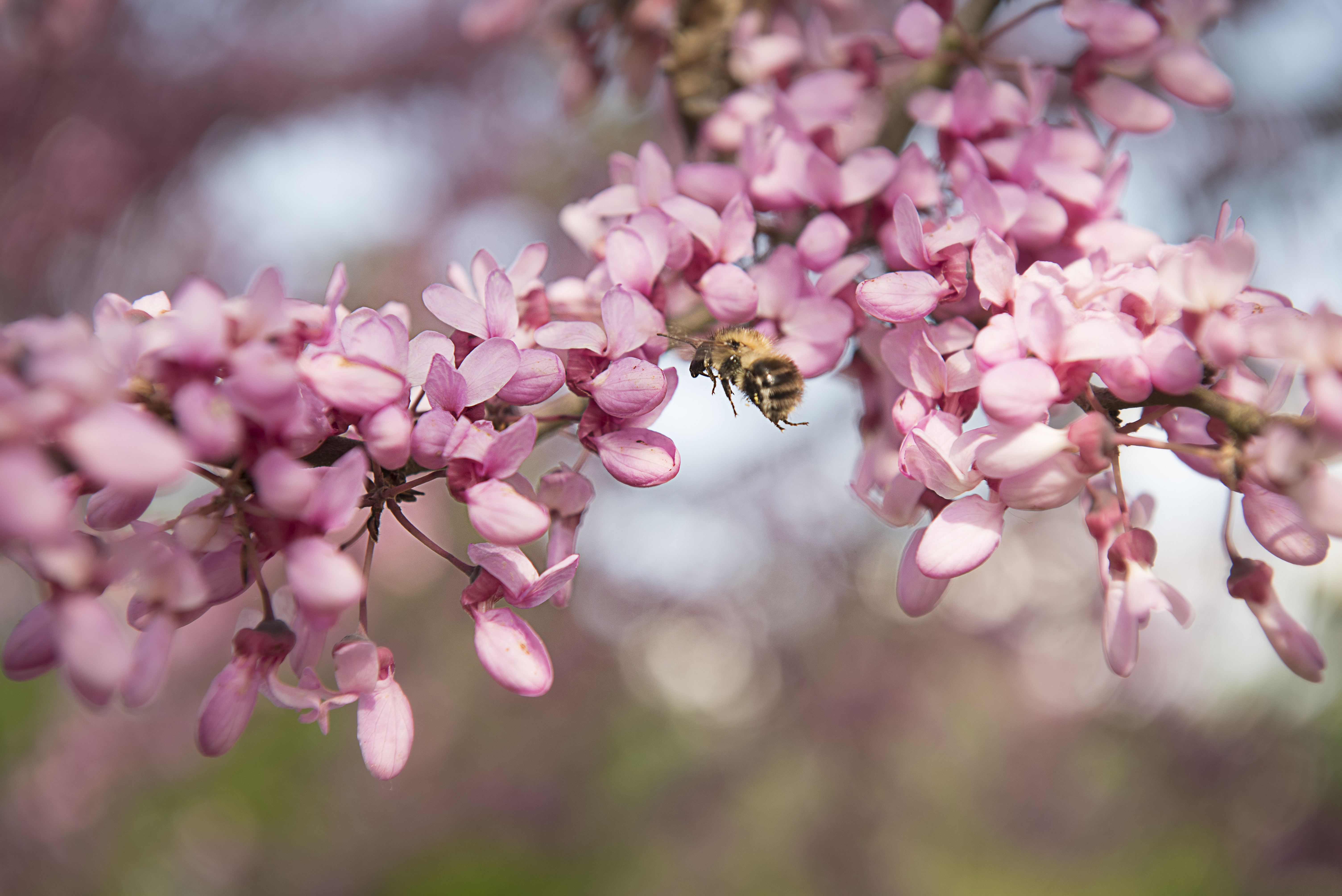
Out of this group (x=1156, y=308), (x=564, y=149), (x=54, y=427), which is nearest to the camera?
(x=54, y=427)

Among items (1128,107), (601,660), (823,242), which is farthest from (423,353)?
(601,660)

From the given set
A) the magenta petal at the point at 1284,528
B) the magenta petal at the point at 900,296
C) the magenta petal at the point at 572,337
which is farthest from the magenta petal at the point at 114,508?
the magenta petal at the point at 1284,528

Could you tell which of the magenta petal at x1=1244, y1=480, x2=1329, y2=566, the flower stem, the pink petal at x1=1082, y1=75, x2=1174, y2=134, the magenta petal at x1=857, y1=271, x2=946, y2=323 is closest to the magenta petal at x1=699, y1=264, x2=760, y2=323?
the magenta petal at x1=857, y1=271, x2=946, y2=323

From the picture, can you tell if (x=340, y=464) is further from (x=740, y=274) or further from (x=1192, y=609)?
(x=1192, y=609)

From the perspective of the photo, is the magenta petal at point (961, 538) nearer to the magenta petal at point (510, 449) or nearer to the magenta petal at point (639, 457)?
the magenta petal at point (639, 457)

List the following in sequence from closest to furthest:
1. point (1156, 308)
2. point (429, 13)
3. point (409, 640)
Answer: point (1156, 308) < point (429, 13) < point (409, 640)

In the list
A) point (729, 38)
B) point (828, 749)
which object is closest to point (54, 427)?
point (729, 38)

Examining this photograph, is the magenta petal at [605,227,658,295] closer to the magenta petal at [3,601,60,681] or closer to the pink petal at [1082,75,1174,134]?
the magenta petal at [3,601,60,681]
